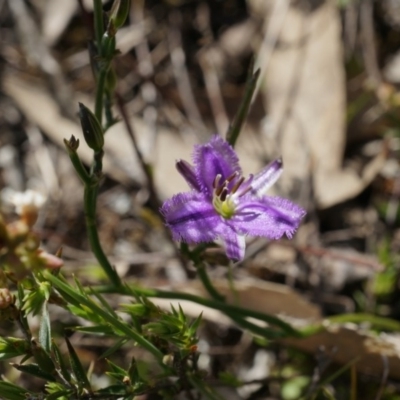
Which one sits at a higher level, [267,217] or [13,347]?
[267,217]

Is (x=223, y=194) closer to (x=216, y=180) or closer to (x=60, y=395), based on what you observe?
(x=216, y=180)

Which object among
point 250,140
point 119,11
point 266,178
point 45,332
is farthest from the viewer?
point 250,140

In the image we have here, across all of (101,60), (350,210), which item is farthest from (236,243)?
(350,210)

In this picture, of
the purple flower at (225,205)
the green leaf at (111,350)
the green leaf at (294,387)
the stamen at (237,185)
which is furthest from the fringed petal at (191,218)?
the green leaf at (294,387)

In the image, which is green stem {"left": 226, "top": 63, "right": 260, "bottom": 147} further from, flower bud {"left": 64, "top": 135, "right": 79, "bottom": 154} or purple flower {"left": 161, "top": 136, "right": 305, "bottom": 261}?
flower bud {"left": 64, "top": 135, "right": 79, "bottom": 154}

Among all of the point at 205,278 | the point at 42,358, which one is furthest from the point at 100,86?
the point at 42,358

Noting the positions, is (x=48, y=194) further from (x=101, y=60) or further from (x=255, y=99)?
(x=101, y=60)

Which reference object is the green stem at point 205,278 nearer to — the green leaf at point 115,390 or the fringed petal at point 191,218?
the fringed petal at point 191,218
